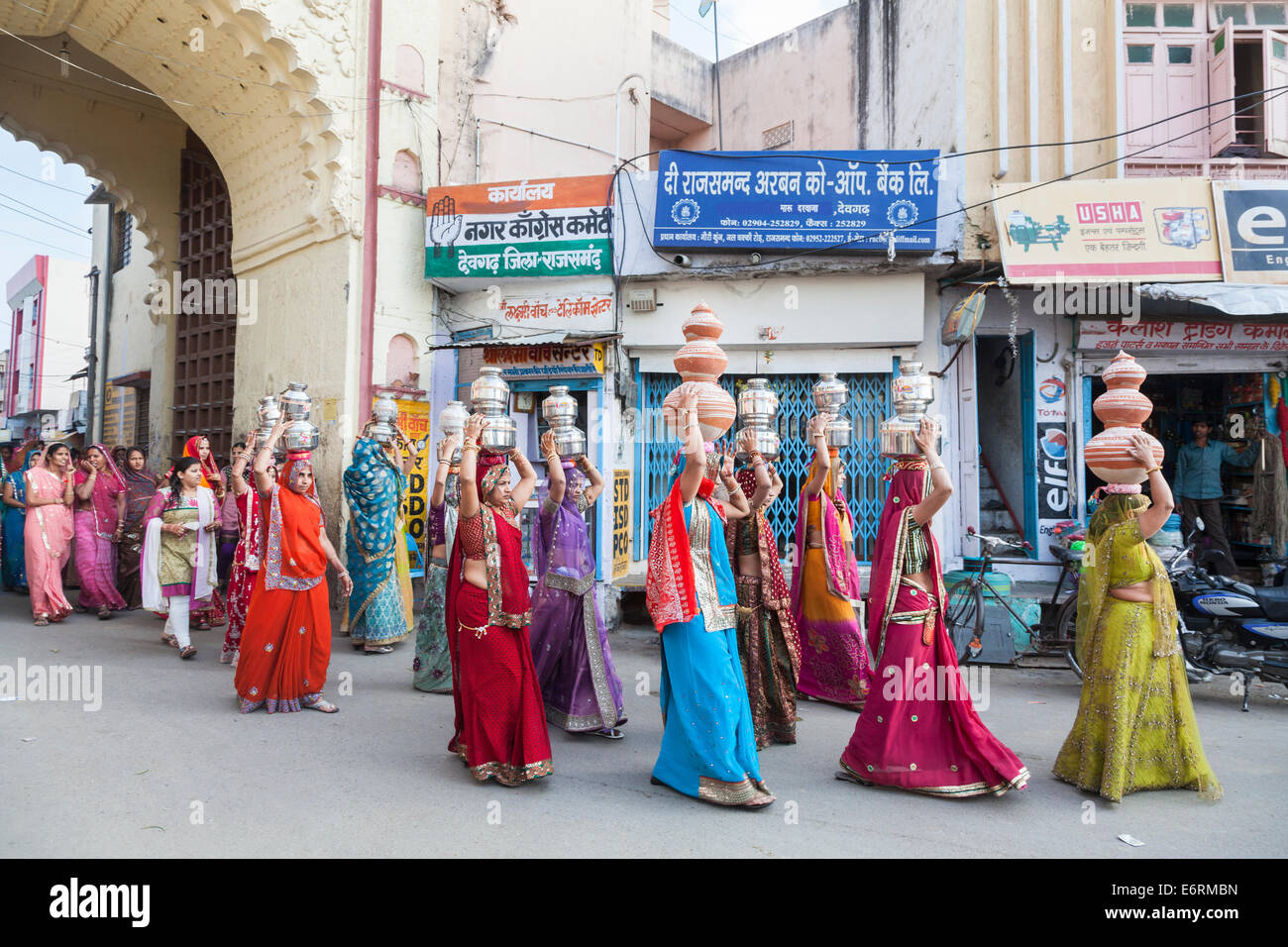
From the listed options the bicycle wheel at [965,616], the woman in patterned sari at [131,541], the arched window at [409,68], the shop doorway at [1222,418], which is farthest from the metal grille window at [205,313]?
the shop doorway at [1222,418]

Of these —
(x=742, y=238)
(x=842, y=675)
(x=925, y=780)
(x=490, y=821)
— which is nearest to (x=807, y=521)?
(x=842, y=675)

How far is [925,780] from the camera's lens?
3.79 metres

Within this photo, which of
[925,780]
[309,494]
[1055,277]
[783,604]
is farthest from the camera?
[1055,277]

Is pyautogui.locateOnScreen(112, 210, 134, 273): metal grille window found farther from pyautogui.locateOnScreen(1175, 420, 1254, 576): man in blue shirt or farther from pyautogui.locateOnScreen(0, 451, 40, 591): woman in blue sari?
pyautogui.locateOnScreen(1175, 420, 1254, 576): man in blue shirt

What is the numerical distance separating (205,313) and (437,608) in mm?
7580

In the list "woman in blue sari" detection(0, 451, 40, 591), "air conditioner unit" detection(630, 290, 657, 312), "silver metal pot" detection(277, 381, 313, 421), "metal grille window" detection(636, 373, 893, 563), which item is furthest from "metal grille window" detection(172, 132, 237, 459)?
"silver metal pot" detection(277, 381, 313, 421)

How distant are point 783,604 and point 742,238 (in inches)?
195

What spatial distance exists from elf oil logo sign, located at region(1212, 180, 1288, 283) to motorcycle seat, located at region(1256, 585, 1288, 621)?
11.9 ft

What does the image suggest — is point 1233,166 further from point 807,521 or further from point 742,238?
point 807,521

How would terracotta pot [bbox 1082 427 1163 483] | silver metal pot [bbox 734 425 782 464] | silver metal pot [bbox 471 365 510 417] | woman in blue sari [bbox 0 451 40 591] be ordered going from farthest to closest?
woman in blue sari [bbox 0 451 40 591] → silver metal pot [bbox 734 425 782 464] → silver metal pot [bbox 471 365 510 417] → terracotta pot [bbox 1082 427 1163 483]

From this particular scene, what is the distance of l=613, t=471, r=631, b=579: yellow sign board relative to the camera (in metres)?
8.19

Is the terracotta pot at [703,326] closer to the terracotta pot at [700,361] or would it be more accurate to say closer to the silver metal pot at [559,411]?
the terracotta pot at [700,361]

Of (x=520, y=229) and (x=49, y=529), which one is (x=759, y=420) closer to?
(x=520, y=229)

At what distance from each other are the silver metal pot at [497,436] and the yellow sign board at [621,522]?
13.6 feet
